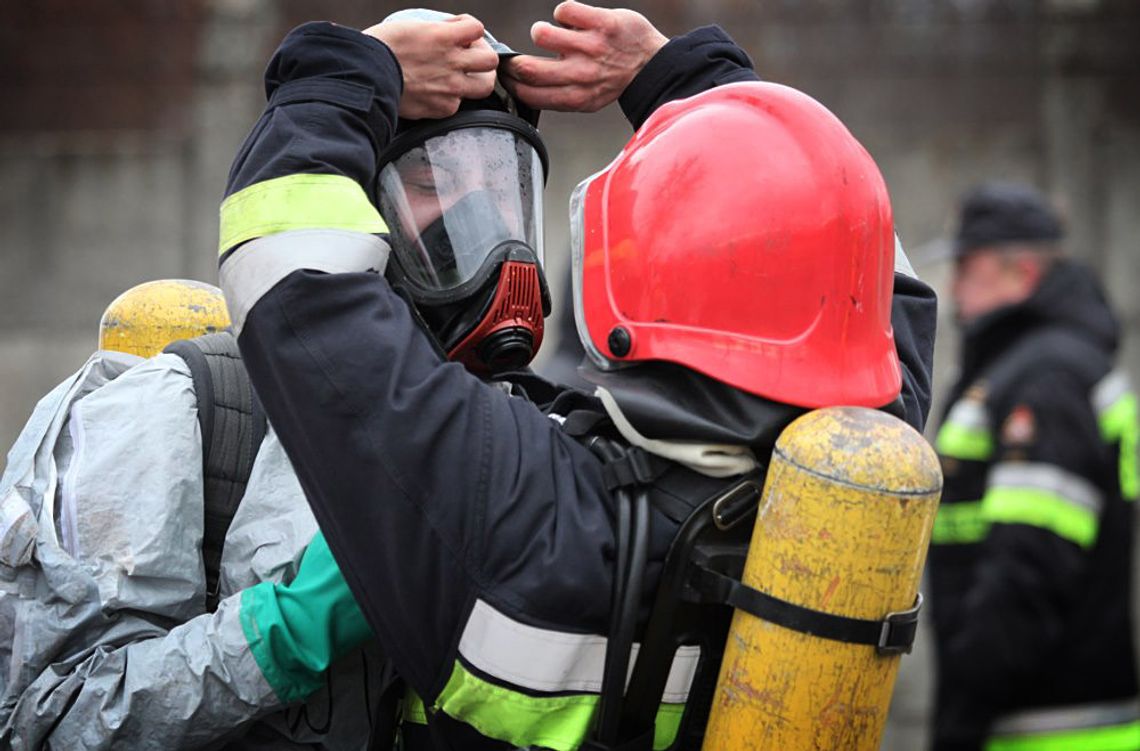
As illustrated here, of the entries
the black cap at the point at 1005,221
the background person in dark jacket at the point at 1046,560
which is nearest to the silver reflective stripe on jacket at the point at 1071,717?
the background person in dark jacket at the point at 1046,560

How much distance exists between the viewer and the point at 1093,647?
4035 mm

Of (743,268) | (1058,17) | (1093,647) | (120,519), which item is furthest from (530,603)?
(1058,17)

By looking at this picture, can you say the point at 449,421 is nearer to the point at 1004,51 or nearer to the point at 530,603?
the point at 530,603

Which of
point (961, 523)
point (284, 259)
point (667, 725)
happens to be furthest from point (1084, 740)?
point (284, 259)

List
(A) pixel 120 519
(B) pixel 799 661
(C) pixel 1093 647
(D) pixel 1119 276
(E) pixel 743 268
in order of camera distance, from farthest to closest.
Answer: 1. (D) pixel 1119 276
2. (C) pixel 1093 647
3. (A) pixel 120 519
4. (E) pixel 743 268
5. (B) pixel 799 661

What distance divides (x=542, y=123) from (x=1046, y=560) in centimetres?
408

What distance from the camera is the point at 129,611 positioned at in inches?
82.0

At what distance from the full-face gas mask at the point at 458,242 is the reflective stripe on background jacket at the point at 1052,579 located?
7.47 feet

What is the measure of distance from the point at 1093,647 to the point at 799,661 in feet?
8.89

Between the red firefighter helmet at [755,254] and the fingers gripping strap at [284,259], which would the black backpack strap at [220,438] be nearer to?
the fingers gripping strap at [284,259]

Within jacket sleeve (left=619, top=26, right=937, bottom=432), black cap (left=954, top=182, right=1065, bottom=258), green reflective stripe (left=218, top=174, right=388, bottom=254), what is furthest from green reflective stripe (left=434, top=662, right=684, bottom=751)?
black cap (left=954, top=182, right=1065, bottom=258)

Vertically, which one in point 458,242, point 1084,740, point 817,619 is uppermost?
point 458,242

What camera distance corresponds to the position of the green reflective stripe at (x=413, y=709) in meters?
2.05

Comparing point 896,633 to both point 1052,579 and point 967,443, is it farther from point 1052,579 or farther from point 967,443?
point 967,443
